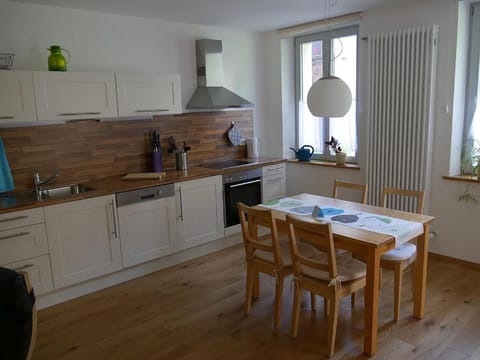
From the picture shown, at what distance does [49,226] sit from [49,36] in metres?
1.66

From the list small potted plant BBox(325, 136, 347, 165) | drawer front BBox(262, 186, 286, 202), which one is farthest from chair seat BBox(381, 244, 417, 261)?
drawer front BBox(262, 186, 286, 202)

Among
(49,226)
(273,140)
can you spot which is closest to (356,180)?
(273,140)

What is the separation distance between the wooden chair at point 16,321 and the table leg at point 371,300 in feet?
5.82

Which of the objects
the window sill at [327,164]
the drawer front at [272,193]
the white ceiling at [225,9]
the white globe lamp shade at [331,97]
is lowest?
the drawer front at [272,193]

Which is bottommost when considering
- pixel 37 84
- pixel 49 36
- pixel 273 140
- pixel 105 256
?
pixel 105 256

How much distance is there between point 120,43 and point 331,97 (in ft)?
7.69

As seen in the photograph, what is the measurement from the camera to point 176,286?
11.5 ft

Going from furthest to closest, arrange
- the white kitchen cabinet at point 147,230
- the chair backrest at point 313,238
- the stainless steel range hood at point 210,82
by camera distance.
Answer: the stainless steel range hood at point 210,82 < the white kitchen cabinet at point 147,230 < the chair backrest at point 313,238

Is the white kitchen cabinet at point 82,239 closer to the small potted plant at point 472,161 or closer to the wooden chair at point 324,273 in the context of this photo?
the wooden chair at point 324,273

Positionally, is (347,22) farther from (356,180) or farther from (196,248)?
(196,248)

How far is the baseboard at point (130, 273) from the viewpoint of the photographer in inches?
128

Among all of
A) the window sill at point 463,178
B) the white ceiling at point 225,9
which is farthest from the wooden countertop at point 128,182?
the window sill at point 463,178

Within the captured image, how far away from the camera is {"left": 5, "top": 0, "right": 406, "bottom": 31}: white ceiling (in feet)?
11.3

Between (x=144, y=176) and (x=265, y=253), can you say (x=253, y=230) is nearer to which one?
(x=265, y=253)
